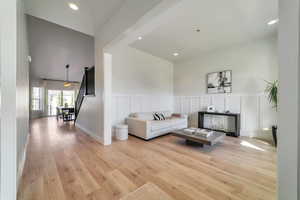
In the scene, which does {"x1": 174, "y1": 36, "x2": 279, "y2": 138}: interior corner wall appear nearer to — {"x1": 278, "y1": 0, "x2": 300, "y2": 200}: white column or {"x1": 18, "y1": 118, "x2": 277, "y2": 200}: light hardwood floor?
{"x1": 18, "y1": 118, "x2": 277, "y2": 200}: light hardwood floor

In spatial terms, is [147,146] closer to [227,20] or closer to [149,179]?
[149,179]

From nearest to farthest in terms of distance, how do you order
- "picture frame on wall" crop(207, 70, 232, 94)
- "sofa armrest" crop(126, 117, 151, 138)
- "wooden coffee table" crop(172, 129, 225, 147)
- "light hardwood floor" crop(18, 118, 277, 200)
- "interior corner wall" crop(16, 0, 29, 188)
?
"light hardwood floor" crop(18, 118, 277, 200)
"interior corner wall" crop(16, 0, 29, 188)
"wooden coffee table" crop(172, 129, 225, 147)
"sofa armrest" crop(126, 117, 151, 138)
"picture frame on wall" crop(207, 70, 232, 94)

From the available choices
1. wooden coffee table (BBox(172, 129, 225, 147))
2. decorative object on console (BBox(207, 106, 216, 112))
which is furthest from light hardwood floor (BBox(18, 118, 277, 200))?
decorative object on console (BBox(207, 106, 216, 112))

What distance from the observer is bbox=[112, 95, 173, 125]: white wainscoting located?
3.81 metres

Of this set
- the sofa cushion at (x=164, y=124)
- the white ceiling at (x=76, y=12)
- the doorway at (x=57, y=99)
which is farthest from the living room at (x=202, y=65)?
the doorway at (x=57, y=99)

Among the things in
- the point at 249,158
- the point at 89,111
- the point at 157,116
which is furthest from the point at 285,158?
the point at 89,111

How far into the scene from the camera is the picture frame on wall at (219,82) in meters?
4.02

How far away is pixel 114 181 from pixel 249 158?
252 centimetres

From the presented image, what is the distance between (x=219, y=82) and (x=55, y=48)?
650 centimetres

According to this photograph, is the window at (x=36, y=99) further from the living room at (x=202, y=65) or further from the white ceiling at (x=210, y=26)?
the white ceiling at (x=210, y=26)

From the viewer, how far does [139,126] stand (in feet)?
11.1

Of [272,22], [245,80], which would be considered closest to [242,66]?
[245,80]

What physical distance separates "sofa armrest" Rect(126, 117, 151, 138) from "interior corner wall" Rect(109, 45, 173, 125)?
44cm

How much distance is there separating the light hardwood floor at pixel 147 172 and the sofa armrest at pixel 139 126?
568 mm
